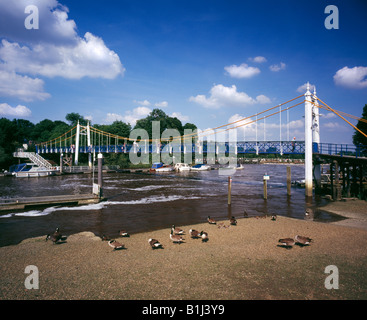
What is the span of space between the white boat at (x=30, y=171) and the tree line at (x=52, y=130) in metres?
7.83

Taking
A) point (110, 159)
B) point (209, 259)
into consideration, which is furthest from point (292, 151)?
point (110, 159)

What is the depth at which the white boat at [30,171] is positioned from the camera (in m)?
47.0

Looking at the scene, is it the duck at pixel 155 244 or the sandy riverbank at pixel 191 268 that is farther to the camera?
the duck at pixel 155 244

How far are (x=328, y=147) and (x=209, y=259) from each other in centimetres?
2346

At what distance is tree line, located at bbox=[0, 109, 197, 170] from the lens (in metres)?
57.2

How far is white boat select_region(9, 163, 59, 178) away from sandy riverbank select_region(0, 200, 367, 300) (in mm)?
43226

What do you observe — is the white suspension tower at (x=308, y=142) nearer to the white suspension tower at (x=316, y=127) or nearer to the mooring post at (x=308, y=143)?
the mooring post at (x=308, y=143)

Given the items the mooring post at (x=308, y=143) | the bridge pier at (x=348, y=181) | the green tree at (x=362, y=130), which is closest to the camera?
the bridge pier at (x=348, y=181)

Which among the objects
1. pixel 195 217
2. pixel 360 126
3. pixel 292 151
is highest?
pixel 360 126

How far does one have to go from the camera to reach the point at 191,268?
768 centimetres

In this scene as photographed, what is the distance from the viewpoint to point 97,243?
419 inches

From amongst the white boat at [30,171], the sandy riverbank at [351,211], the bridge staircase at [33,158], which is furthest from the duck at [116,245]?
the bridge staircase at [33,158]

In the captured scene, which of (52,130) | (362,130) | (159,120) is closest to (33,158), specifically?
(159,120)

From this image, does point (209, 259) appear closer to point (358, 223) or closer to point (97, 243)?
point (97, 243)
